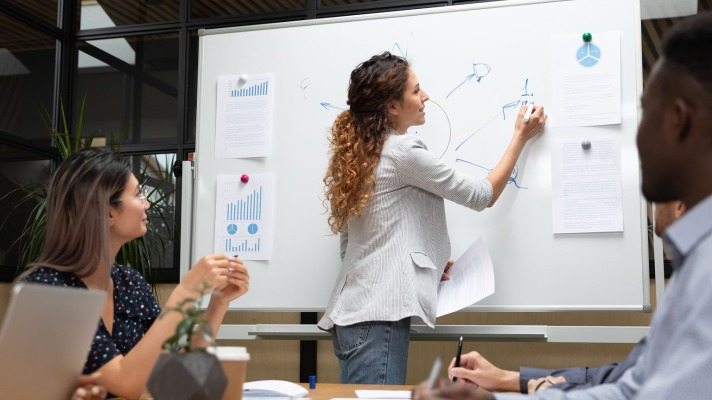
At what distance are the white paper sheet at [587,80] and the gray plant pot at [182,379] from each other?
194 cm

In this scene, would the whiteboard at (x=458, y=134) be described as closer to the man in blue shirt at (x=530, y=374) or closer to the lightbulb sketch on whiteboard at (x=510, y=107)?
the lightbulb sketch on whiteboard at (x=510, y=107)

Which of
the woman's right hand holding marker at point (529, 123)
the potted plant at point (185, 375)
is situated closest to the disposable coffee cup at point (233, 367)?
the potted plant at point (185, 375)

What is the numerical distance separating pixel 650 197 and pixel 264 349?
3116 millimetres

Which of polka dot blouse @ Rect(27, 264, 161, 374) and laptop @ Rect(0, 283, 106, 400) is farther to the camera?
polka dot blouse @ Rect(27, 264, 161, 374)


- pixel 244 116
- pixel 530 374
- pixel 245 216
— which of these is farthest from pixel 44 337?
pixel 244 116

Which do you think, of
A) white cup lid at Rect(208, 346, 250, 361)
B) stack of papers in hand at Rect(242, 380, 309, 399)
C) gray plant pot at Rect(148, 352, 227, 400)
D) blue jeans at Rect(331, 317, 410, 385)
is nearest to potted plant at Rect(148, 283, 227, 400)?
gray plant pot at Rect(148, 352, 227, 400)

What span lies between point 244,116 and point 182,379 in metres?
2.14

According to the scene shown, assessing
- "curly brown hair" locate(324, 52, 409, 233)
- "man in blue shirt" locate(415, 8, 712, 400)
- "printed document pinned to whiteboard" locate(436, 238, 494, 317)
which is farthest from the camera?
"printed document pinned to whiteboard" locate(436, 238, 494, 317)

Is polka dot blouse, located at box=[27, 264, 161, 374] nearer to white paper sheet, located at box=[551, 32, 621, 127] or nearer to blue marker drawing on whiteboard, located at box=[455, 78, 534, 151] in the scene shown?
blue marker drawing on whiteboard, located at box=[455, 78, 534, 151]

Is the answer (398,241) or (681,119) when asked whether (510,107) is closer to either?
(398,241)

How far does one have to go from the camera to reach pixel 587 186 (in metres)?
2.72

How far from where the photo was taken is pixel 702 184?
995 millimetres

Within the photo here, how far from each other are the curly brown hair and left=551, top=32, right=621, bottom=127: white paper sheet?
584mm

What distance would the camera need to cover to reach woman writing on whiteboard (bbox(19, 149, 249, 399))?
1684mm
